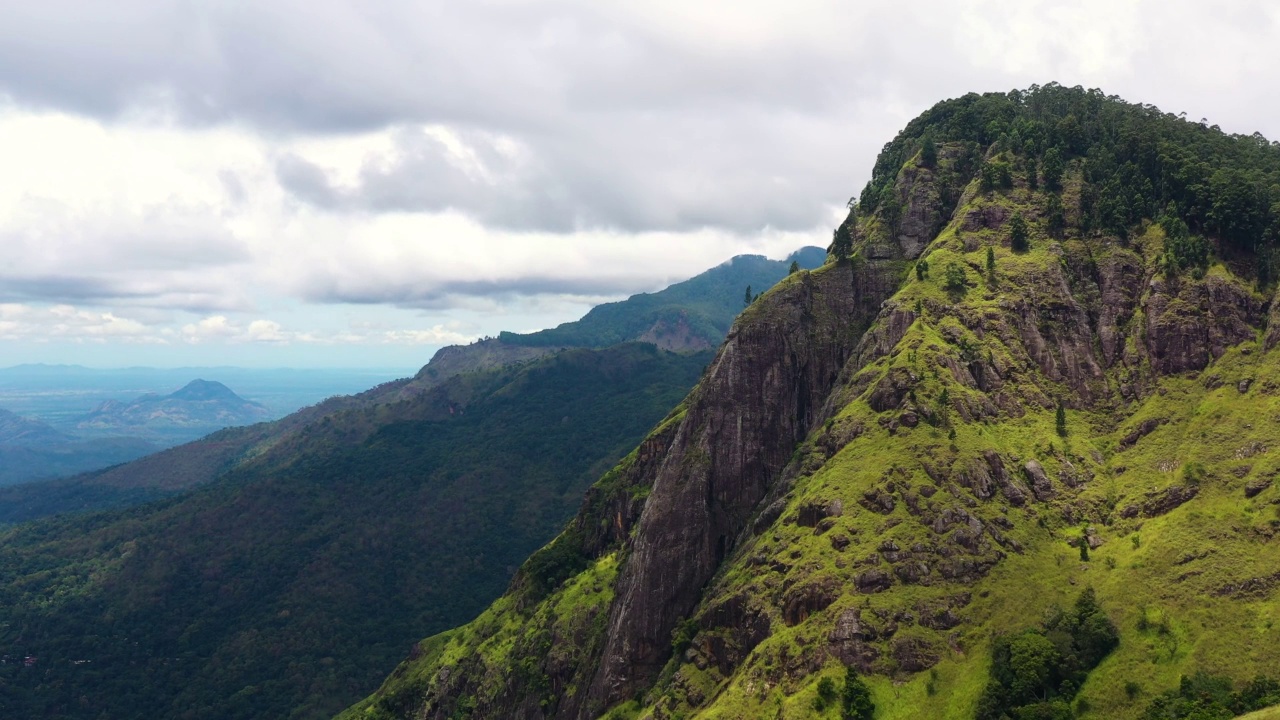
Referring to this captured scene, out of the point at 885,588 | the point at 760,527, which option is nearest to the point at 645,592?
the point at 760,527

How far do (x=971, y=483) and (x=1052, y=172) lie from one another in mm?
74832

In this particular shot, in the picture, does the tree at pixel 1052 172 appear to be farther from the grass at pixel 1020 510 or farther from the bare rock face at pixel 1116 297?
the bare rock face at pixel 1116 297

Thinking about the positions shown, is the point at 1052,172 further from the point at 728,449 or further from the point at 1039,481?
the point at 728,449

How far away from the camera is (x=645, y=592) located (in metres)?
129

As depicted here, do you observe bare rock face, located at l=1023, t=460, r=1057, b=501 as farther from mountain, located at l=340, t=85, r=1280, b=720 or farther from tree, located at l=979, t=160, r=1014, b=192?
tree, located at l=979, t=160, r=1014, b=192

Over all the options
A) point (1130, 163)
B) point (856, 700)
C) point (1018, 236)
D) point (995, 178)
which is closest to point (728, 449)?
point (856, 700)

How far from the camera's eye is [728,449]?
13912 cm

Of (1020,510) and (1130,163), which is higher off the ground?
(1130,163)

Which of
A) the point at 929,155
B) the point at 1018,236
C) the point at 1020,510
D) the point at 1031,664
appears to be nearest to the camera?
the point at 1031,664

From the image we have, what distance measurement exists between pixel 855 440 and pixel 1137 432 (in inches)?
1560

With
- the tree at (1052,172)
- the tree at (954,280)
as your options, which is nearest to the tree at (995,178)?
the tree at (1052,172)

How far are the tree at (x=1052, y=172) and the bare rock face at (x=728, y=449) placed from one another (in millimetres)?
35056

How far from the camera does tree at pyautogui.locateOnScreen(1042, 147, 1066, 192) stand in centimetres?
15688

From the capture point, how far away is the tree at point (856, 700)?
308 feet
